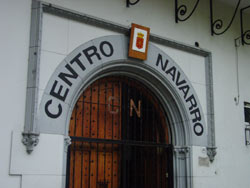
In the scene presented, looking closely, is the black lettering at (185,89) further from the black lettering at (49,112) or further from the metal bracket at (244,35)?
the black lettering at (49,112)

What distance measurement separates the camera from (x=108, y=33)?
6781 mm

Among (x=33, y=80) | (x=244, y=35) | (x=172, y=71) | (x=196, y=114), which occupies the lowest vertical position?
(x=196, y=114)

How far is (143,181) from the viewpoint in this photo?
292 inches

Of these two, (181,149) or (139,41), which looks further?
(181,149)

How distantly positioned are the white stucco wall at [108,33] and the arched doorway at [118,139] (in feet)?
2.27

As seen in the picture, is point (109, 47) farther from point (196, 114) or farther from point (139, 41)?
point (196, 114)

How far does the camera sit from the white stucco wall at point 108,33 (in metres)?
5.48

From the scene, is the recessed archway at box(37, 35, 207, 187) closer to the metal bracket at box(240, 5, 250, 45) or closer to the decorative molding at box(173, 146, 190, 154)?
the decorative molding at box(173, 146, 190, 154)

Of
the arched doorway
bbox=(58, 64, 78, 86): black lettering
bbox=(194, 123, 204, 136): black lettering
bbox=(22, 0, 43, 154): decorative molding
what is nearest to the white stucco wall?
bbox=(22, 0, 43, 154): decorative molding

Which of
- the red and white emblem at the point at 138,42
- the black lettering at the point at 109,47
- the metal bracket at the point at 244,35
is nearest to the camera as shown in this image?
the black lettering at the point at 109,47

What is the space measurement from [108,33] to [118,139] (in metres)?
1.89

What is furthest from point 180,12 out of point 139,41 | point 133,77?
point 133,77

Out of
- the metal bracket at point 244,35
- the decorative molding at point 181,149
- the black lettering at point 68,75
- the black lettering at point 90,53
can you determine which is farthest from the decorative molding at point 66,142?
the metal bracket at point 244,35

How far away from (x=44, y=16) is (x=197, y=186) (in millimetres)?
4131
